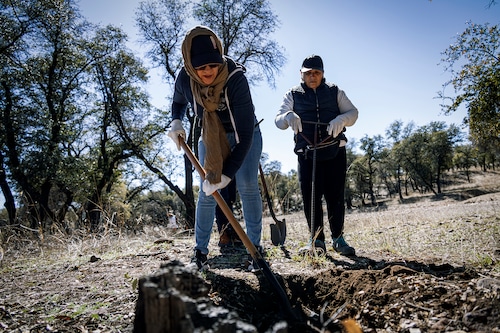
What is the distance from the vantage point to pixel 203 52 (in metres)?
2.42

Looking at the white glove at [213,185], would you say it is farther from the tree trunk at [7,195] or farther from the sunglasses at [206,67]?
A: the tree trunk at [7,195]

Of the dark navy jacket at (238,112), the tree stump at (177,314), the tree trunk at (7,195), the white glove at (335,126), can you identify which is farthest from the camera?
the tree trunk at (7,195)

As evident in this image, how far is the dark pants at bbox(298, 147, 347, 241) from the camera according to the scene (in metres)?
3.60

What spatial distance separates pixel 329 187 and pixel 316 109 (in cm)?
99

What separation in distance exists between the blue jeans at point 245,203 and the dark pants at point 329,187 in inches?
37.6

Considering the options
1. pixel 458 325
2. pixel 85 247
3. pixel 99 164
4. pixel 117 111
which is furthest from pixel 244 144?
pixel 99 164

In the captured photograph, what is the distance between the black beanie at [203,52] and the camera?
7.87 feet

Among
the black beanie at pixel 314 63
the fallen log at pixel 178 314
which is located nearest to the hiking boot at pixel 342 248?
the black beanie at pixel 314 63

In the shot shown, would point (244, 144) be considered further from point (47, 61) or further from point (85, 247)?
point (47, 61)

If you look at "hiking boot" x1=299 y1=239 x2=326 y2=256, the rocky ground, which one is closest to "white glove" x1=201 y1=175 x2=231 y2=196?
the rocky ground

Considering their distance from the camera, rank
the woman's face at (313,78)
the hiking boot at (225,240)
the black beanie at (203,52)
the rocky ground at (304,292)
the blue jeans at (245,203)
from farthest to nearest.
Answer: the hiking boot at (225,240), the woman's face at (313,78), the blue jeans at (245,203), the black beanie at (203,52), the rocky ground at (304,292)

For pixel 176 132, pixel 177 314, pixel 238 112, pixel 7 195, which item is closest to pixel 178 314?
pixel 177 314

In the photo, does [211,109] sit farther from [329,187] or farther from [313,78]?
[329,187]

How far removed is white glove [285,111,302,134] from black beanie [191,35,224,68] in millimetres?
1322
